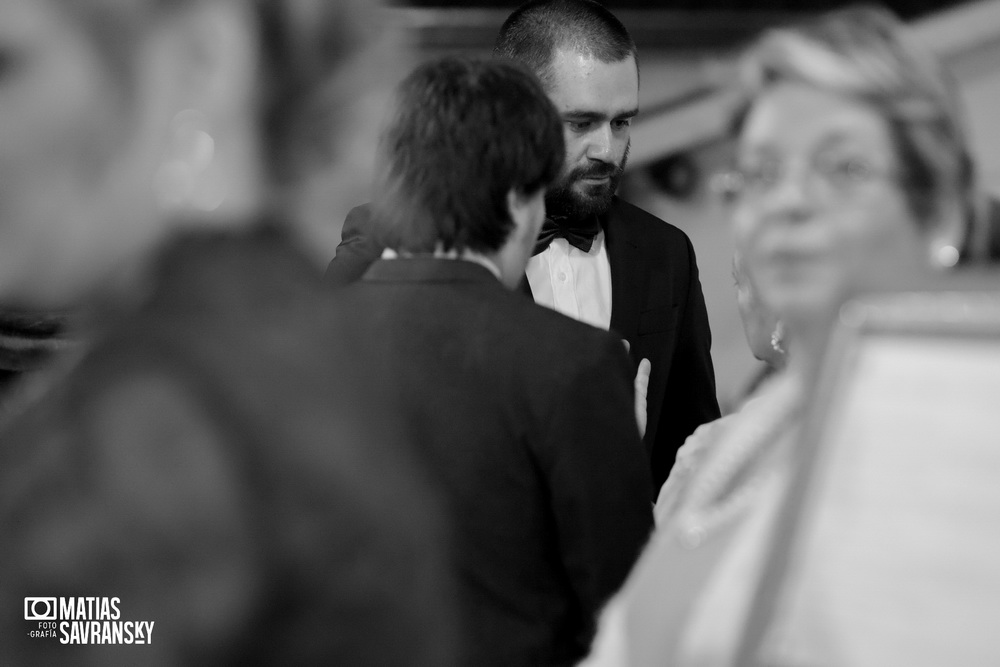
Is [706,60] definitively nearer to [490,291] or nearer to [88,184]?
[490,291]

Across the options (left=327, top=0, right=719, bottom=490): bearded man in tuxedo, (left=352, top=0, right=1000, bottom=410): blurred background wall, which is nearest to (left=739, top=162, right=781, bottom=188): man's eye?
(left=327, top=0, right=719, bottom=490): bearded man in tuxedo

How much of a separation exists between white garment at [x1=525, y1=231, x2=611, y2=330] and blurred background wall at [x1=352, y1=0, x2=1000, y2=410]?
2.36m

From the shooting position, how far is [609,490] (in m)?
1.32

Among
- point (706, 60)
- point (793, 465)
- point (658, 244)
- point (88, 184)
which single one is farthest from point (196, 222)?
point (706, 60)

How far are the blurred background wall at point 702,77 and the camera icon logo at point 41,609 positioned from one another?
401 cm

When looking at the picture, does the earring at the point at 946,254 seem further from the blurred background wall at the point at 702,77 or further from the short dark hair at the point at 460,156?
the blurred background wall at the point at 702,77

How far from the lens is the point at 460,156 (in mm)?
1438

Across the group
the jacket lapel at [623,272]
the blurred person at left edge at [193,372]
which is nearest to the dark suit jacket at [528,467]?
the blurred person at left edge at [193,372]

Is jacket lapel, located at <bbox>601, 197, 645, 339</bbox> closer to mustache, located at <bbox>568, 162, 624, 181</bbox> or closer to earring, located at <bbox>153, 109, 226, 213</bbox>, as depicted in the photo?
mustache, located at <bbox>568, 162, 624, 181</bbox>

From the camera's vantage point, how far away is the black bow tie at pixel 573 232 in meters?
2.19

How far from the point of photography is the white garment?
225 cm

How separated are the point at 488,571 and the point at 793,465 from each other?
0.65 m

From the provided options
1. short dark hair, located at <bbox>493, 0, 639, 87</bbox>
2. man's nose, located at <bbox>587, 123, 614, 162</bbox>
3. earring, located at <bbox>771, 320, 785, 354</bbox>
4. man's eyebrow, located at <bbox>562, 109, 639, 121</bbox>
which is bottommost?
earring, located at <bbox>771, 320, 785, 354</bbox>

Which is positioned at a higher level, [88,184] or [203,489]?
[88,184]
